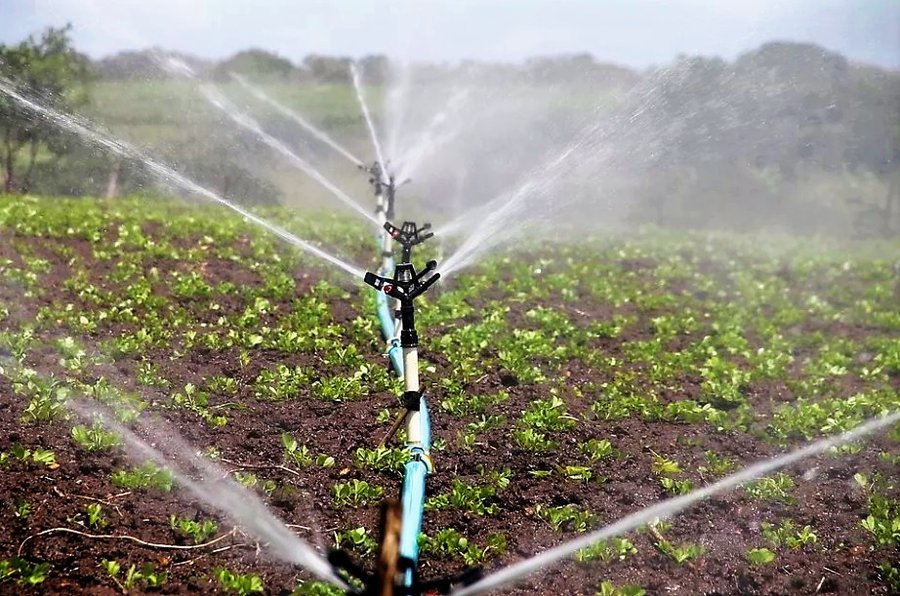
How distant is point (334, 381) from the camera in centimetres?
762

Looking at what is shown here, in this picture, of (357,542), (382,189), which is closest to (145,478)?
(357,542)

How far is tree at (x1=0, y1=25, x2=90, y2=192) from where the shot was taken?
1873 cm

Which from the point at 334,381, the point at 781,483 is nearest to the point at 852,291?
the point at 781,483

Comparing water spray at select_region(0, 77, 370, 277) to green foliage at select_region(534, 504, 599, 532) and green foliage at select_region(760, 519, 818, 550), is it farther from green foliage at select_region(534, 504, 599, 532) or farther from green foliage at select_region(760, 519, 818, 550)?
green foliage at select_region(760, 519, 818, 550)

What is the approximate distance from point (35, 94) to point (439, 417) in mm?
15920

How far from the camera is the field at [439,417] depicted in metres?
5.23

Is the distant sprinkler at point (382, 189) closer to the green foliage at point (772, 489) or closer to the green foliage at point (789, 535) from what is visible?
the green foliage at point (772, 489)

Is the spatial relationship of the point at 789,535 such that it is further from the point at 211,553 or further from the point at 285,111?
the point at 285,111

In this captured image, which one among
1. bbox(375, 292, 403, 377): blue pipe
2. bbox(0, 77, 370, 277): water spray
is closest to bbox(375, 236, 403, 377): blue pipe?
bbox(375, 292, 403, 377): blue pipe

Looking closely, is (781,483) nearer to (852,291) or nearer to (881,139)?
(852,291)

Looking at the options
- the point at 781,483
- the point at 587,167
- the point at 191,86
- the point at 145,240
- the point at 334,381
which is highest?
the point at 191,86

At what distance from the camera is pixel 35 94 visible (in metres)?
18.6

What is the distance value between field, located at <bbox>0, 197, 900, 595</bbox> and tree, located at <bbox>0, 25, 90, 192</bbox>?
6679 millimetres

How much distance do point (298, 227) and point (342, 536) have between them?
37.7 ft
